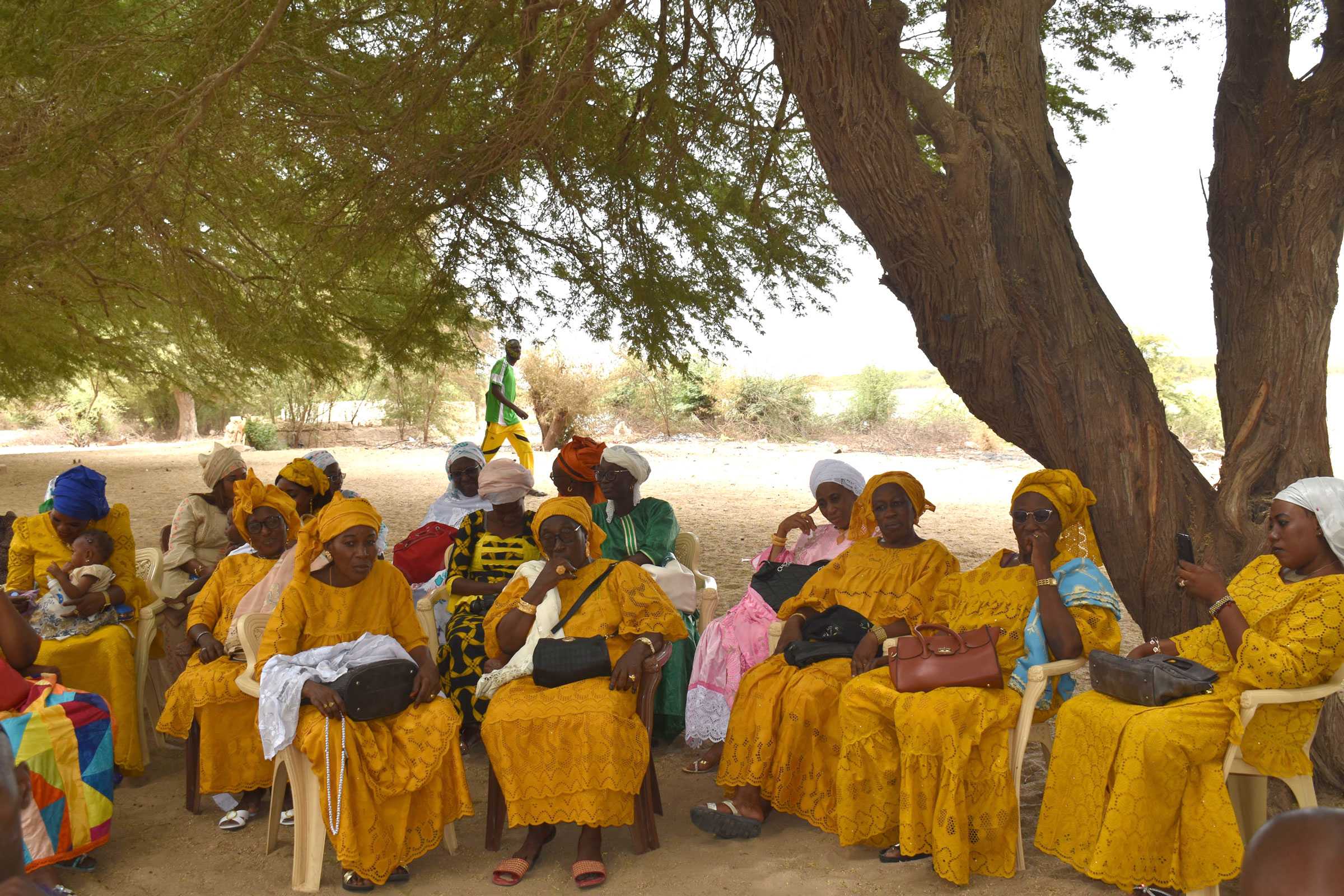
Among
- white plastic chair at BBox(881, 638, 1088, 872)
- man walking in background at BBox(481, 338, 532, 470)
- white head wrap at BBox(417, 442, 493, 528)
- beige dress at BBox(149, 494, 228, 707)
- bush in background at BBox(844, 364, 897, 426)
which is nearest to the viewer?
white plastic chair at BBox(881, 638, 1088, 872)

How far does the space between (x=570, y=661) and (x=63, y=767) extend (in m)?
1.91

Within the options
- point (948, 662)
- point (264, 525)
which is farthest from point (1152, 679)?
point (264, 525)

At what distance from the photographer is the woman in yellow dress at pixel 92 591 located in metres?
5.09

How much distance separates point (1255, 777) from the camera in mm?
3781

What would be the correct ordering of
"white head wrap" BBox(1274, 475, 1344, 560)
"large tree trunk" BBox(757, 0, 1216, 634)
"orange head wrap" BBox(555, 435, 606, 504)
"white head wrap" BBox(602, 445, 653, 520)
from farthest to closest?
"orange head wrap" BBox(555, 435, 606, 504), "white head wrap" BBox(602, 445, 653, 520), "large tree trunk" BBox(757, 0, 1216, 634), "white head wrap" BBox(1274, 475, 1344, 560)

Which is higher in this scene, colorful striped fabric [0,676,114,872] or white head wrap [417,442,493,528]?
white head wrap [417,442,493,528]

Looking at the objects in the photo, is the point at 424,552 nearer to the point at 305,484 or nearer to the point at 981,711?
the point at 305,484

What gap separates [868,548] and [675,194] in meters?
4.11

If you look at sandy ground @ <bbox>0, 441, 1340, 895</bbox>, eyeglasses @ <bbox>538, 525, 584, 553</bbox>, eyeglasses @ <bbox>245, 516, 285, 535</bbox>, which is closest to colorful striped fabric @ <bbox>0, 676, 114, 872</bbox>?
sandy ground @ <bbox>0, 441, 1340, 895</bbox>

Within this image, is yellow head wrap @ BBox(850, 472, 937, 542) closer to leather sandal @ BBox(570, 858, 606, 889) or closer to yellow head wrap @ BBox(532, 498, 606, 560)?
yellow head wrap @ BBox(532, 498, 606, 560)

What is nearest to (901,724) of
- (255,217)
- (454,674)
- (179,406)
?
(454,674)

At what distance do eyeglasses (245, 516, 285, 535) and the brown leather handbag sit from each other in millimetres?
2926

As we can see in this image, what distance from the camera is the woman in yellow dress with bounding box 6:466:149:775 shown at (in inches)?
201

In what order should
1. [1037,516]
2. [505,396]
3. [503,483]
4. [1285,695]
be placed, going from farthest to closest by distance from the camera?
[505,396], [503,483], [1037,516], [1285,695]
